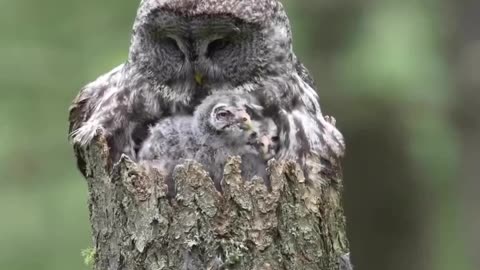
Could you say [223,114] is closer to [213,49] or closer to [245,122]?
[245,122]

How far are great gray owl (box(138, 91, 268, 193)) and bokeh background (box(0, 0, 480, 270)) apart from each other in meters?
2.23

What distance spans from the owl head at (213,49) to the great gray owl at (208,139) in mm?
163

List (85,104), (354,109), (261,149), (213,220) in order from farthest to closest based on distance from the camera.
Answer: (354,109) → (85,104) → (261,149) → (213,220)

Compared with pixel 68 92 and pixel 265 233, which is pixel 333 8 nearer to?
pixel 68 92

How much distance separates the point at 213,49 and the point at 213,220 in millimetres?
742

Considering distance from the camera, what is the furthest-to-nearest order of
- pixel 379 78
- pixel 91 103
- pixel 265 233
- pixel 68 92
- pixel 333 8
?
pixel 68 92
pixel 333 8
pixel 379 78
pixel 91 103
pixel 265 233

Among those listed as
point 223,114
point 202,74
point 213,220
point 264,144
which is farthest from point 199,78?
point 213,220

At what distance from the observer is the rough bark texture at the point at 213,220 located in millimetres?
2736

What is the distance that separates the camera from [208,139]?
3061 millimetres

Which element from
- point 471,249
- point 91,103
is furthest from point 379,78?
point 91,103

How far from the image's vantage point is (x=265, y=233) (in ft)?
9.03

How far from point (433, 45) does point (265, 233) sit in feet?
10.6

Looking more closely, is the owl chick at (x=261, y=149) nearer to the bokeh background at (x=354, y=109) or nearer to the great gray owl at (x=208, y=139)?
the great gray owl at (x=208, y=139)

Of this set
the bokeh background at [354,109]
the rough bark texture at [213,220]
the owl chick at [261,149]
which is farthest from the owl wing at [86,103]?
the bokeh background at [354,109]
